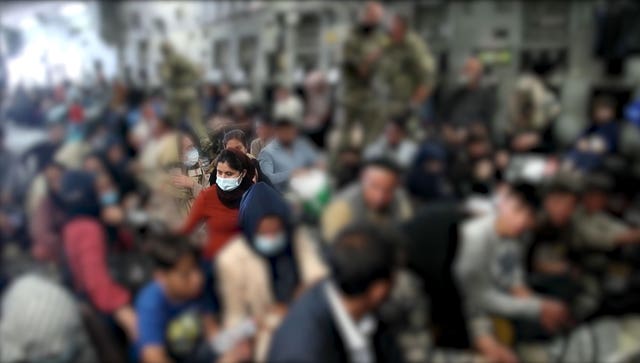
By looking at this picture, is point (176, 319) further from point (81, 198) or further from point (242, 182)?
point (242, 182)

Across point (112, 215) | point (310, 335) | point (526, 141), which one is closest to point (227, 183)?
point (310, 335)

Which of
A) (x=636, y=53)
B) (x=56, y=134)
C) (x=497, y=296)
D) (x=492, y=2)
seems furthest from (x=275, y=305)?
(x=636, y=53)

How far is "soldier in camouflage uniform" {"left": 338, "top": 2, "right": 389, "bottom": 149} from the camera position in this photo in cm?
271

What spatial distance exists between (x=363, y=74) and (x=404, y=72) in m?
0.27

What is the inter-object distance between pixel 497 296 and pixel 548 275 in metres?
0.27

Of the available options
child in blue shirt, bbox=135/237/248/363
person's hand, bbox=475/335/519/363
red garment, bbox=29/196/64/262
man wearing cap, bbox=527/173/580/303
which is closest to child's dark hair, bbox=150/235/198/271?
child in blue shirt, bbox=135/237/248/363

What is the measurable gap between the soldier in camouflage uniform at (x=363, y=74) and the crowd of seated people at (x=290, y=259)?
3.3 inches

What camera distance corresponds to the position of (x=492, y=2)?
346 centimetres

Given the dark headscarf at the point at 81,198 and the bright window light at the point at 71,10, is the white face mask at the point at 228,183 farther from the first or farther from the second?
the dark headscarf at the point at 81,198

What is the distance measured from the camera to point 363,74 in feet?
9.29

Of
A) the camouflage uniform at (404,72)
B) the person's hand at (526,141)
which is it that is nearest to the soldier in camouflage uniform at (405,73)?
the camouflage uniform at (404,72)

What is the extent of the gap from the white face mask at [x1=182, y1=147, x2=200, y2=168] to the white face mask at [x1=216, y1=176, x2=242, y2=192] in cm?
1

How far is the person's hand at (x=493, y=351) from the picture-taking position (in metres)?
1.43

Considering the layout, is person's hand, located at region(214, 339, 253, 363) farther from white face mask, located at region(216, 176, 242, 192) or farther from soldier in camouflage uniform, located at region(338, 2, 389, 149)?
soldier in camouflage uniform, located at region(338, 2, 389, 149)
